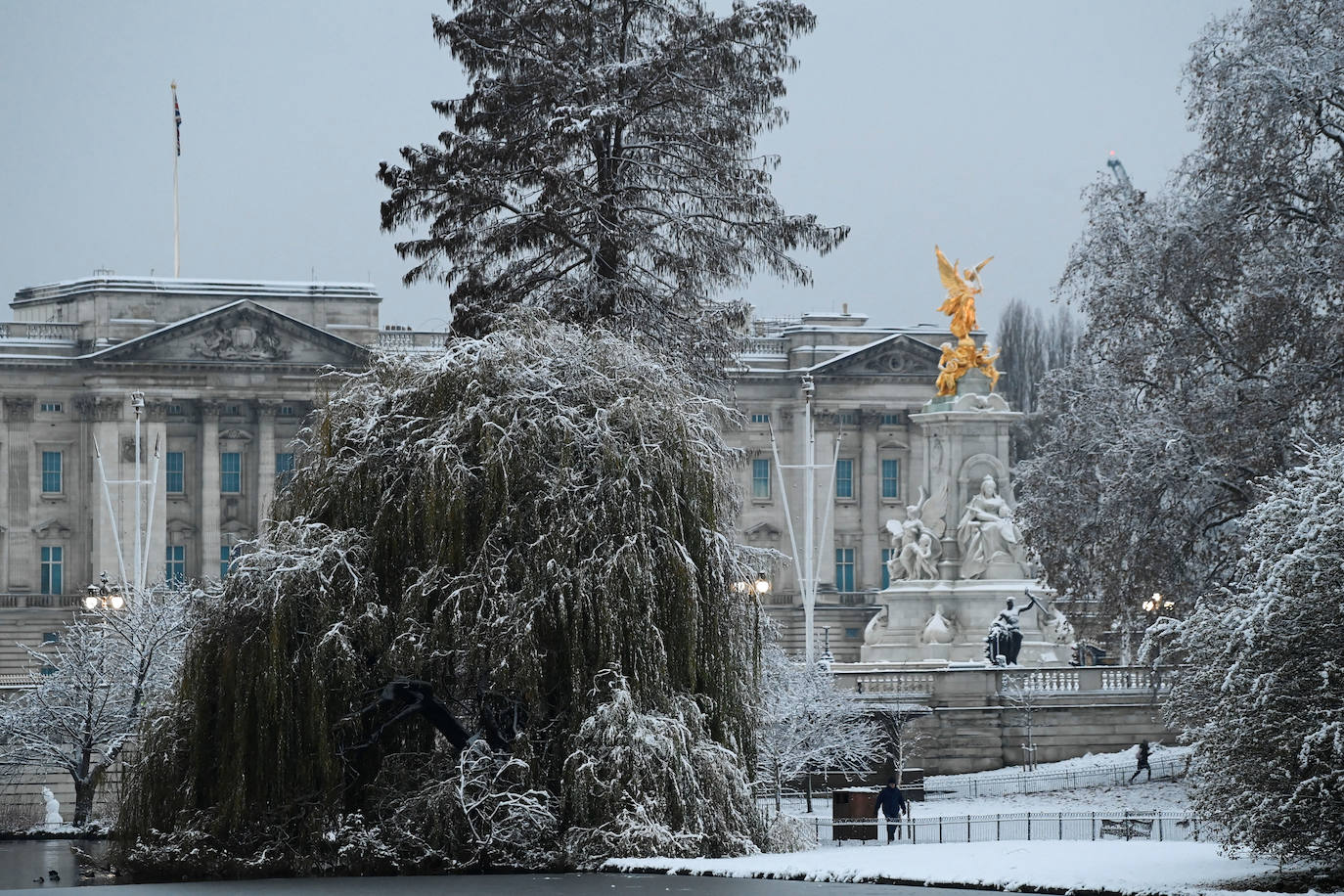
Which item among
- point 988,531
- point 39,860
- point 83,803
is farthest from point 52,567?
point 39,860

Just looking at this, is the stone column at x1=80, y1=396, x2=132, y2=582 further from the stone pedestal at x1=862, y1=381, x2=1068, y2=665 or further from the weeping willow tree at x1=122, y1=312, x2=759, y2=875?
the weeping willow tree at x1=122, y1=312, x2=759, y2=875

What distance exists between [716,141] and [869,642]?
76.0ft

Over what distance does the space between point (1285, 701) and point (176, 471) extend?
83268mm

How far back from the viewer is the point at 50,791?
49406 mm

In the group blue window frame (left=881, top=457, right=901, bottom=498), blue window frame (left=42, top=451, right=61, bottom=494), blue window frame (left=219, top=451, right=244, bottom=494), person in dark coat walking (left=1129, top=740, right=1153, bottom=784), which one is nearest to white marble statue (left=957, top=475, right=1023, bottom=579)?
person in dark coat walking (left=1129, top=740, right=1153, bottom=784)

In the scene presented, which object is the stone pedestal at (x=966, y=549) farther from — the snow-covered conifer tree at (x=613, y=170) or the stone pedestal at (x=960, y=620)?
the snow-covered conifer tree at (x=613, y=170)

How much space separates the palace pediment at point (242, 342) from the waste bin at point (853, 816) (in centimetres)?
6435

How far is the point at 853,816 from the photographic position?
35938 millimetres

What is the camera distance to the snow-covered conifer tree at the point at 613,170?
3650 cm

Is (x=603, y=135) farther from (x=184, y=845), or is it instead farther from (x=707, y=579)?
(x=184, y=845)

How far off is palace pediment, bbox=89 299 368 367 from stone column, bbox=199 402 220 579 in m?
2.41

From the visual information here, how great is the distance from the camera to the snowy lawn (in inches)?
874

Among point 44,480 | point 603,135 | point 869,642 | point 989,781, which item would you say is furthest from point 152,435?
point 603,135

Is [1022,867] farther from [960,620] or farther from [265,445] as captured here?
[265,445]
